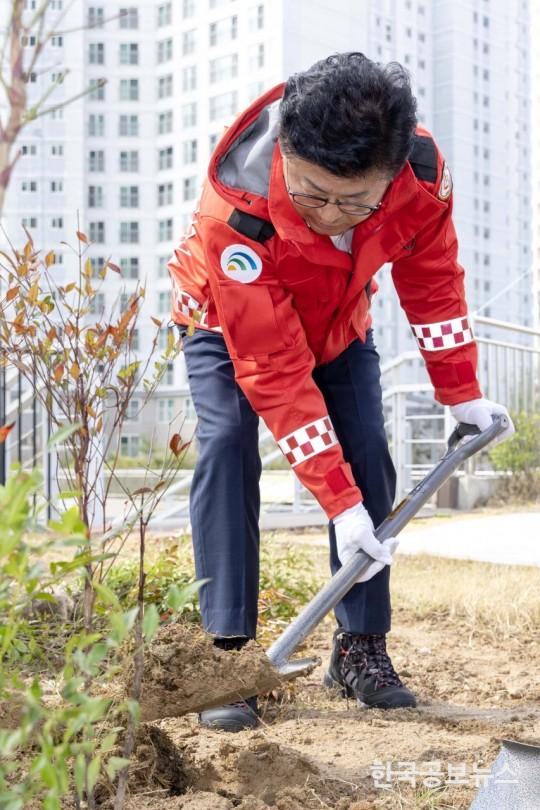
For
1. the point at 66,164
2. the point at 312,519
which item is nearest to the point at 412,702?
the point at 312,519

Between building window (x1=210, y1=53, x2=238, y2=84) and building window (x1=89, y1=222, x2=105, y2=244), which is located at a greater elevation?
building window (x1=210, y1=53, x2=238, y2=84)

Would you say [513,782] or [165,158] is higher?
[165,158]

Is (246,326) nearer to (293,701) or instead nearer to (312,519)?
(293,701)

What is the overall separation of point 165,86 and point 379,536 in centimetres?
3864

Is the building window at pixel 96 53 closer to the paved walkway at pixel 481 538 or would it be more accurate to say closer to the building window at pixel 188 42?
the building window at pixel 188 42

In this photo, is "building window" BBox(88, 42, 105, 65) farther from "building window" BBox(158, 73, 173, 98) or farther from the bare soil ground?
the bare soil ground

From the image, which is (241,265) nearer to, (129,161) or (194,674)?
(194,674)

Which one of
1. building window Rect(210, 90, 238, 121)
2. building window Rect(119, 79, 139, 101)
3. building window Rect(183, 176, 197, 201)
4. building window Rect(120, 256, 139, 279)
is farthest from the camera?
building window Rect(120, 256, 139, 279)

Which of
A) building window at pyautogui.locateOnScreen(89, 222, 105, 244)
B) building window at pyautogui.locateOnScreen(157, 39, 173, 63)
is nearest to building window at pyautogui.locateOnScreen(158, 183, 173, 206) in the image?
building window at pyautogui.locateOnScreen(89, 222, 105, 244)

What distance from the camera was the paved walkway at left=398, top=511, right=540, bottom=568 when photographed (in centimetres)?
450

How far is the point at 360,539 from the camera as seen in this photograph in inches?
78.0

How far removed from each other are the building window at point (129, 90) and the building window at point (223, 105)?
→ 475 cm

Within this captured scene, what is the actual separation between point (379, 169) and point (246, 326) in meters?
0.45

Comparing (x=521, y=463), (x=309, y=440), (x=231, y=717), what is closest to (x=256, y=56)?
(x=521, y=463)
